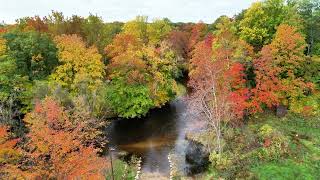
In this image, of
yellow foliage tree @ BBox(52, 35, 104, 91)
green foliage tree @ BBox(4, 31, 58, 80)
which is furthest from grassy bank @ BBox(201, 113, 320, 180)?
green foliage tree @ BBox(4, 31, 58, 80)

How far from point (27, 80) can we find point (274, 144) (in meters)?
29.1

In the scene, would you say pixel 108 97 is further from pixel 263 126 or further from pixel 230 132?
pixel 263 126

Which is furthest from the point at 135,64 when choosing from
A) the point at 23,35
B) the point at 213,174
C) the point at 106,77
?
the point at 213,174

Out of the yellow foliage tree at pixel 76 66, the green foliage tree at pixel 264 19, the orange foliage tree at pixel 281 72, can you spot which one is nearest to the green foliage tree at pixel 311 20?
the green foliage tree at pixel 264 19

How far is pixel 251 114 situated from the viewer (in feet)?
138

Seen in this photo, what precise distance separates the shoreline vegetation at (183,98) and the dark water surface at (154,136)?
1.06 m

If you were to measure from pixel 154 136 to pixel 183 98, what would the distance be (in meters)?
16.6

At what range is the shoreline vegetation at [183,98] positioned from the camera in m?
28.6

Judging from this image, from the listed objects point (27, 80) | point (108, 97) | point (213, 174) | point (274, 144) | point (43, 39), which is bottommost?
point (213, 174)

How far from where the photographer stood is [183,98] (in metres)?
57.8

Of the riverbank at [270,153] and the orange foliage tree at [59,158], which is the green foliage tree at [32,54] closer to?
the orange foliage tree at [59,158]

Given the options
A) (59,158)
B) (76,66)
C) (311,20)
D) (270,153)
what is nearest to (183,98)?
(76,66)

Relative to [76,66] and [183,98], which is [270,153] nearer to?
[76,66]

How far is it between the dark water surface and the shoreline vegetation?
3.48ft
